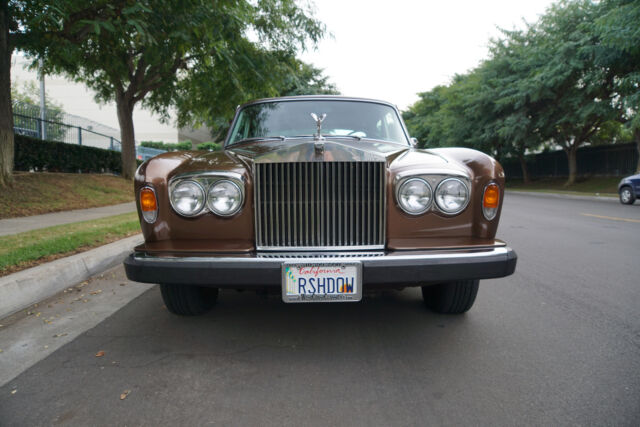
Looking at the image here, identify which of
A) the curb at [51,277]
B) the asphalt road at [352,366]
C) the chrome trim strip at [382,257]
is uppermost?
the chrome trim strip at [382,257]

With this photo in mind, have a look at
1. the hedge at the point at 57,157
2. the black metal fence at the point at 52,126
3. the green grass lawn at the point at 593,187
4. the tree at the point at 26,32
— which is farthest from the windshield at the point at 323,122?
the green grass lawn at the point at 593,187

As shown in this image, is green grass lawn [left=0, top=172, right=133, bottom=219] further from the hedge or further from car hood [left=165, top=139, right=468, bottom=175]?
car hood [left=165, top=139, right=468, bottom=175]

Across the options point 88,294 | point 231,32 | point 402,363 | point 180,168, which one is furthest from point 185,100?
point 402,363

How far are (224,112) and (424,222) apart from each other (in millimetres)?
12228

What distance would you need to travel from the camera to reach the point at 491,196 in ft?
8.52

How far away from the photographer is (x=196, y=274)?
7.56 feet

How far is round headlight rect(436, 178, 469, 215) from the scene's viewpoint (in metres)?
2.53

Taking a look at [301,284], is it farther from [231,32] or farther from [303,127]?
[231,32]

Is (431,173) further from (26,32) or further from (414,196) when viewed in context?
(26,32)

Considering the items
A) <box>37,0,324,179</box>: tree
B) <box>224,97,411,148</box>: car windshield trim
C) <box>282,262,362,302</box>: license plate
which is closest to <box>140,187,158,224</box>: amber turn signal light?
<box>282,262,362,302</box>: license plate

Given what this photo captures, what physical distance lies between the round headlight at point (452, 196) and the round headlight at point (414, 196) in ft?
0.23

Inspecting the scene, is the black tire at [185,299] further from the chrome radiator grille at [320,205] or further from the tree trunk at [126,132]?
the tree trunk at [126,132]

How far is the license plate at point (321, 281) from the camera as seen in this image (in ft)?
7.50

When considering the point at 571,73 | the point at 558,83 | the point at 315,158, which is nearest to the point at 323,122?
the point at 315,158
